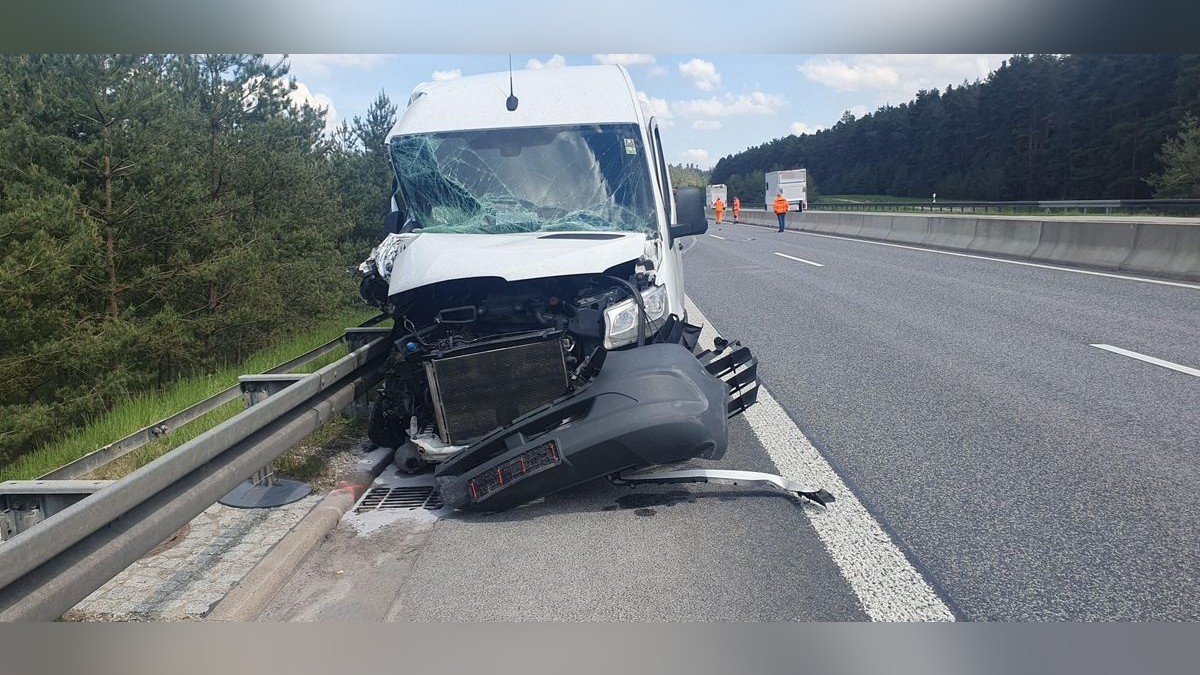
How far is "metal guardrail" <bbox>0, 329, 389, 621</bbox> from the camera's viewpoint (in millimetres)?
2627

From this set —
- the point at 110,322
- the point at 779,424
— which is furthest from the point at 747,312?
the point at 110,322

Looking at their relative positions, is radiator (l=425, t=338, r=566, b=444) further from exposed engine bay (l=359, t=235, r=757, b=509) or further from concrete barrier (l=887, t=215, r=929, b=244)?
concrete barrier (l=887, t=215, r=929, b=244)

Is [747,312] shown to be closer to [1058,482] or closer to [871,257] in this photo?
[1058,482]

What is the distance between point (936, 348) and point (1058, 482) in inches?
175

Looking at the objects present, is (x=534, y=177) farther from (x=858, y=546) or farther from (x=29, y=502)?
(x=29, y=502)

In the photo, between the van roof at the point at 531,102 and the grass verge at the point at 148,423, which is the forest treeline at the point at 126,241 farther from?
the van roof at the point at 531,102

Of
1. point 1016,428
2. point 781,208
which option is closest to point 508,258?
point 1016,428

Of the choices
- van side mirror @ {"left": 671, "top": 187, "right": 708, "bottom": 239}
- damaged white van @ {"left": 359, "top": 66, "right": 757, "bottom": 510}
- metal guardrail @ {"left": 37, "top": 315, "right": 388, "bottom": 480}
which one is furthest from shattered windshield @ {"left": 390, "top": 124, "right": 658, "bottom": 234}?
metal guardrail @ {"left": 37, "top": 315, "right": 388, "bottom": 480}

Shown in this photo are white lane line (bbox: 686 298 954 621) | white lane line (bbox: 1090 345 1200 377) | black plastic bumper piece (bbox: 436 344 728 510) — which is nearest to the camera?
white lane line (bbox: 686 298 954 621)

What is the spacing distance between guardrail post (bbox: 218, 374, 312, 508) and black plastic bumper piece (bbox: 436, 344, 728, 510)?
3.05 ft

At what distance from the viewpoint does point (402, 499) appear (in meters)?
5.15

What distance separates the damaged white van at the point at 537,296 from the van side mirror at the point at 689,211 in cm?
2

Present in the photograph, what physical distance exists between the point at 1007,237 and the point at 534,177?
702 inches

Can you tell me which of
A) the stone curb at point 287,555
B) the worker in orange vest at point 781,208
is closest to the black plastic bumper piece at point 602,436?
the stone curb at point 287,555
